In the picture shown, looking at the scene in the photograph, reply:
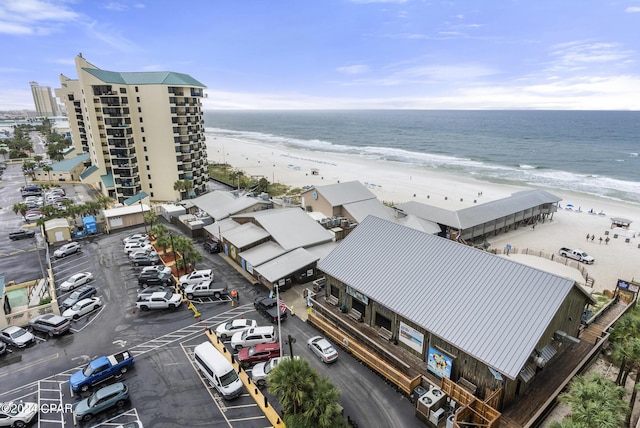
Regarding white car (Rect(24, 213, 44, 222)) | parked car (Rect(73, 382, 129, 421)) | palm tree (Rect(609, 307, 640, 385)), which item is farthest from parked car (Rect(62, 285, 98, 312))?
palm tree (Rect(609, 307, 640, 385))

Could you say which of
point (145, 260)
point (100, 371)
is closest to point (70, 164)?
point (145, 260)

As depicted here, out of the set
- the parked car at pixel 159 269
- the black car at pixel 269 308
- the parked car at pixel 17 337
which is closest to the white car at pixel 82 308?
the parked car at pixel 17 337

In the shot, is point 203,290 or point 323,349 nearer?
point 323,349

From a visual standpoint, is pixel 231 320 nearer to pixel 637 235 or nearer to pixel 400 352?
pixel 400 352

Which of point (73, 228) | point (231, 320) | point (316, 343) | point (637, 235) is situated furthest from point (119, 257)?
point (637, 235)

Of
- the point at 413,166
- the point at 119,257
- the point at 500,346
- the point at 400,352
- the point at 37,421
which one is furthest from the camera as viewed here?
the point at 413,166

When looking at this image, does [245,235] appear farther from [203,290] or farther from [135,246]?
[135,246]
